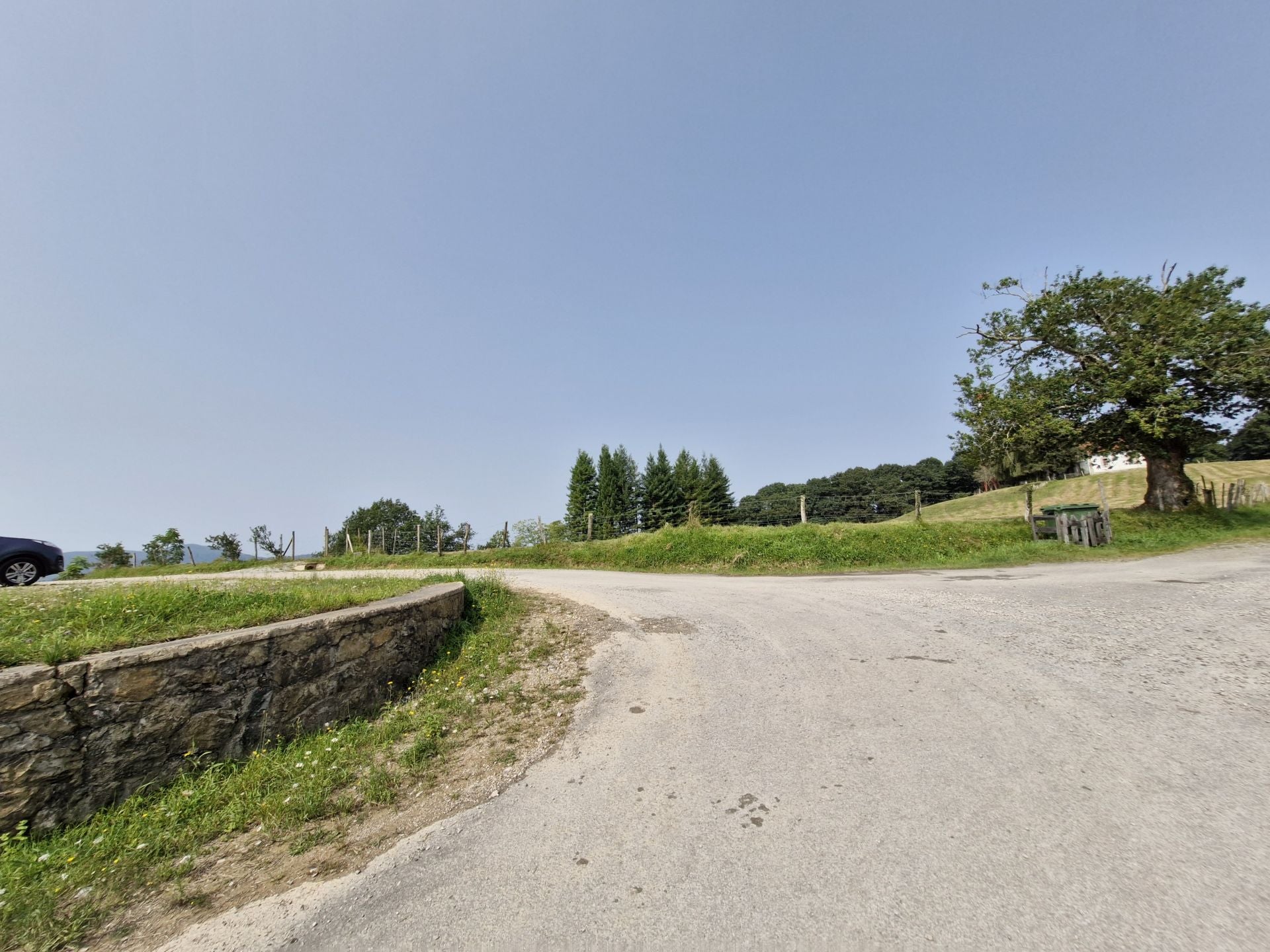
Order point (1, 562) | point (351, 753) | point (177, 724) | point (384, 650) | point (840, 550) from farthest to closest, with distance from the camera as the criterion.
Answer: point (840, 550) < point (1, 562) < point (384, 650) < point (351, 753) < point (177, 724)

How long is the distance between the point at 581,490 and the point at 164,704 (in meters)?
56.7

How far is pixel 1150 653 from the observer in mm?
4840

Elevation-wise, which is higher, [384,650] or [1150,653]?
[384,650]

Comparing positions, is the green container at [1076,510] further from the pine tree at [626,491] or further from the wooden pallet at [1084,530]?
the pine tree at [626,491]

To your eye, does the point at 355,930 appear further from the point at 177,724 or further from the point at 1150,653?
the point at 1150,653

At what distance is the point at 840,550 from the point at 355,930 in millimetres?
15830

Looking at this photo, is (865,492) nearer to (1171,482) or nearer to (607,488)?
(607,488)

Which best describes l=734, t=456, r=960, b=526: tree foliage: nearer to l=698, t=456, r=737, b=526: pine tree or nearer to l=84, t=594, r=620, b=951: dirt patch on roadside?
l=698, t=456, r=737, b=526: pine tree

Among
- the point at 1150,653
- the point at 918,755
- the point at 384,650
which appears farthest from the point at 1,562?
the point at 1150,653

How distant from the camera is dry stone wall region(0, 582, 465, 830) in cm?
307

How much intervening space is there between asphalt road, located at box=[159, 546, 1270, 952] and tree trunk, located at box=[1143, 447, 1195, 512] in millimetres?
17499

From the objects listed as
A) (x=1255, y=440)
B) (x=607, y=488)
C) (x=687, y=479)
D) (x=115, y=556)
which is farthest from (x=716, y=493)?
(x=1255, y=440)

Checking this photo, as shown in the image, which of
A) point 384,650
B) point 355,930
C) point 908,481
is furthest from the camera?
point 908,481

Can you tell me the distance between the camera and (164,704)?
3.59m
